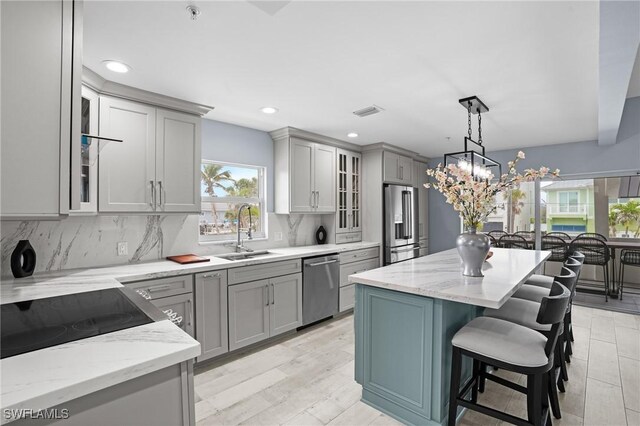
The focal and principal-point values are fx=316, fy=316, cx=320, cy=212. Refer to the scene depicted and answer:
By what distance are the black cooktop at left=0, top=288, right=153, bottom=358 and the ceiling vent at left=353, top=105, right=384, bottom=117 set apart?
2617 millimetres

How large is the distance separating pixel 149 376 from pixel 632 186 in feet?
23.7

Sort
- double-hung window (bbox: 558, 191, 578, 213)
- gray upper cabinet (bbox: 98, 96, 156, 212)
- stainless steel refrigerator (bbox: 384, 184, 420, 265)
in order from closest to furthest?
gray upper cabinet (bbox: 98, 96, 156, 212)
stainless steel refrigerator (bbox: 384, 184, 420, 265)
double-hung window (bbox: 558, 191, 578, 213)

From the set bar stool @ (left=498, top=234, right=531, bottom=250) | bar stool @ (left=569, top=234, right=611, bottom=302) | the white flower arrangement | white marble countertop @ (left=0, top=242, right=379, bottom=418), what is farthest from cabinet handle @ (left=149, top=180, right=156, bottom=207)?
bar stool @ (left=569, top=234, right=611, bottom=302)

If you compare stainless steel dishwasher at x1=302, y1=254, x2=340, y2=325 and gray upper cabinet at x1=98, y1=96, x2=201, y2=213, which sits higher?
gray upper cabinet at x1=98, y1=96, x2=201, y2=213

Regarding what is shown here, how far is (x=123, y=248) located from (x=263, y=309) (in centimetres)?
142

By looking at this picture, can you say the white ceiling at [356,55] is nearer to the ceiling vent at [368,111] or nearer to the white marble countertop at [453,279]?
the ceiling vent at [368,111]

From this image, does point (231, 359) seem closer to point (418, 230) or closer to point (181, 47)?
point (181, 47)

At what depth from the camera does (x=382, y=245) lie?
15.5 ft

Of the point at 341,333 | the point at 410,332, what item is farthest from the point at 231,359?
the point at 410,332

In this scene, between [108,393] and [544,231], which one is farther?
[544,231]

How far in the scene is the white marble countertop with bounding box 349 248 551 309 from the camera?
1.79 meters

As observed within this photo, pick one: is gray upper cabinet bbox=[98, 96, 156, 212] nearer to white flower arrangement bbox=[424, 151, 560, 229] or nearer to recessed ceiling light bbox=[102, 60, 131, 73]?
recessed ceiling light bbox=[102, 60, 131, 73]

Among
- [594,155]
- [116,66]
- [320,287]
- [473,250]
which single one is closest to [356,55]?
[473,250]

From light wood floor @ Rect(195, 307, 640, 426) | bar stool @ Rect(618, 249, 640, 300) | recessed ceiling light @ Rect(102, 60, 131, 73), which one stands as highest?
recessed ceiling light @ Rect(102, 60, 131, 73)
